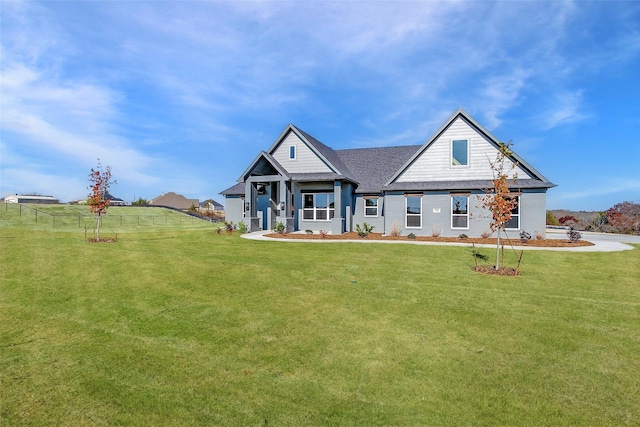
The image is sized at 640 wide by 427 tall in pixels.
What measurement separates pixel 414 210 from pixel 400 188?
175cm

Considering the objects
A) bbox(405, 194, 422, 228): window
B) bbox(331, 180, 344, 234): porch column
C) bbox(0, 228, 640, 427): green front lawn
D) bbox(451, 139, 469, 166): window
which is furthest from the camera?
bbox(331, 180, 344, 234): porch column

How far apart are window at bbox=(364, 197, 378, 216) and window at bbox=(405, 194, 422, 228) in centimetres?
324

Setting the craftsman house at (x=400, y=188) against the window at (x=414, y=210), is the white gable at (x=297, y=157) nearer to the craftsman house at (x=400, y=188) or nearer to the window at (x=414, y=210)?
the craftsman house at (x=400, y=188)

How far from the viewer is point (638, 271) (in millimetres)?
11242

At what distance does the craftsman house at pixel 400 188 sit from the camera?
1984 centimetres

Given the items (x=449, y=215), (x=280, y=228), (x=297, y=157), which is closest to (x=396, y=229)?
(x=449, y=215)

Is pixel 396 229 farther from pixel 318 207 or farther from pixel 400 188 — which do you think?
pixel 318 207

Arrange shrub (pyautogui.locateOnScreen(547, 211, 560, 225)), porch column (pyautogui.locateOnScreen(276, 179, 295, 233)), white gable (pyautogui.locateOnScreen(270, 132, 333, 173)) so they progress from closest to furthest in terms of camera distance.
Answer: porch column (pyautogui.locateOnScreen(276, 179, 295, 233)) → white gable (pyautogui.locateOnScreen(270, 132, 333, 173)) → shrub (pyautogui.locateOnScreen(547, 211, 560, 225))

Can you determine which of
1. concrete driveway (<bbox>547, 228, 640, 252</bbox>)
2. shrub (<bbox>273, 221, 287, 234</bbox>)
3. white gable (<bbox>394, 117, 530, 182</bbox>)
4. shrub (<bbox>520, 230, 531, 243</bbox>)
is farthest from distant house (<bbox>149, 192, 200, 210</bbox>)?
concrete driveway (<bbox>547, 228, 640, 252</bbox>)

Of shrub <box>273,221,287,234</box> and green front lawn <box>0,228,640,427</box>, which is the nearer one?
green front lawn <box>0,228,640,427</box>

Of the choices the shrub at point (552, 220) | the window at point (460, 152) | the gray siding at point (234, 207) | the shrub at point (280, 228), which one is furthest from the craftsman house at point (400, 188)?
the shrub at point (552, 220)

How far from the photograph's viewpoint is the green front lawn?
4.00 metres

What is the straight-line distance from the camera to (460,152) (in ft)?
68.5

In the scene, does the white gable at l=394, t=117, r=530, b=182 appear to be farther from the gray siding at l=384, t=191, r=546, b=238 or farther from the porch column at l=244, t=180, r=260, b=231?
the porch column at l=244, t=180, r=260, b=231
